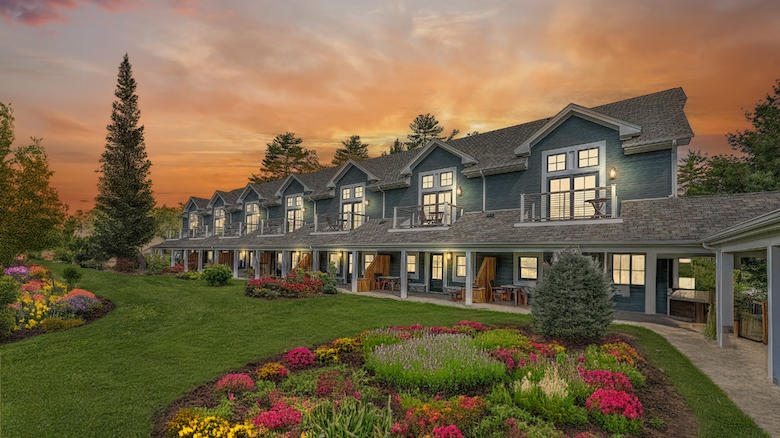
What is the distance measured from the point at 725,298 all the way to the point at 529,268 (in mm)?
7531

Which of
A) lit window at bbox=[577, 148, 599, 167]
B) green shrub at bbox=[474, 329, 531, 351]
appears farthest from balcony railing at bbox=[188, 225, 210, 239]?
green shrub at bbox=[474, 329, 531, 351]

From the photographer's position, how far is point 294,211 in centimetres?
2903

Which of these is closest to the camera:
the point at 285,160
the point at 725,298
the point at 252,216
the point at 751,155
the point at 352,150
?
the point at 725,298

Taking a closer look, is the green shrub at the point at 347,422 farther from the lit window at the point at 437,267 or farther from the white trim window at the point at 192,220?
the white trim window at the point at 192,220

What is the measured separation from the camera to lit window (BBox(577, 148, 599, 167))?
15.4m

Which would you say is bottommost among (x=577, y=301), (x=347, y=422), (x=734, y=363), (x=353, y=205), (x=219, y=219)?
(x=734, y=363)

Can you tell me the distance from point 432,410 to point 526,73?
16.3 meters

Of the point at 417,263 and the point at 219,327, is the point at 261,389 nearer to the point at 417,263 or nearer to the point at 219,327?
the point at 219,327

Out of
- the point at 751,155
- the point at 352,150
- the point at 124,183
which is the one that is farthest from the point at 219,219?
the point at 751,155

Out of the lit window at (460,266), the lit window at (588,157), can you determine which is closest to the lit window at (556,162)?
the lit window at (588,157)

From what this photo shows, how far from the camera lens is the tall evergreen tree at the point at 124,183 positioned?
31.0m

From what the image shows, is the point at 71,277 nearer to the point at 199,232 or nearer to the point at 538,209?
the point at 538,209

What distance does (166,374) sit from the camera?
6.80 metres

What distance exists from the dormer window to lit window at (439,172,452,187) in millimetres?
12875
